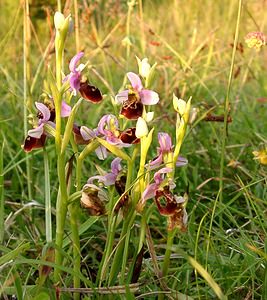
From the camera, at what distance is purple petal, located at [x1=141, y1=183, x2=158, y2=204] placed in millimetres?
1034

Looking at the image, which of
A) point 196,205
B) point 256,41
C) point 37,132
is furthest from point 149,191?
point 256,41

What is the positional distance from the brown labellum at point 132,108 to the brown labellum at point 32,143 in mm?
158

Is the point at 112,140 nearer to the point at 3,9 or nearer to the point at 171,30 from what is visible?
the point at 171,30

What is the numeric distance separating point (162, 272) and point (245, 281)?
17 centimetres

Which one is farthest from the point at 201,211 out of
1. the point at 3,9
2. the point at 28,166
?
the point at 3,9

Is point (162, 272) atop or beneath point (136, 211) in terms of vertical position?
beneath

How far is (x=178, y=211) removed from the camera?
103 cm

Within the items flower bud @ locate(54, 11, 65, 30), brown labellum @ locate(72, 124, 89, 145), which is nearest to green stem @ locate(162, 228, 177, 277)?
brown labellum @ locate(72, 124, 89, 145)

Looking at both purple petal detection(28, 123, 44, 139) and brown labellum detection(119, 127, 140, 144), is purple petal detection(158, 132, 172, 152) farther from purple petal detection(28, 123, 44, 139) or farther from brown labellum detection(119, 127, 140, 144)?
purple petal detection(28, 123, 44, 139)

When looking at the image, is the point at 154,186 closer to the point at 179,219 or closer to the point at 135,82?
the point at 179,219

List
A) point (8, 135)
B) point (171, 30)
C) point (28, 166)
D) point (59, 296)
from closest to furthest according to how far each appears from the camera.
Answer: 1. point (59, 296)
2. point (28, 166)
3. point (8, 135)
4. point (171, 30)

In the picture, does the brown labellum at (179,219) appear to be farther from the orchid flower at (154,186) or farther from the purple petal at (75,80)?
the purple petal at (75,80)

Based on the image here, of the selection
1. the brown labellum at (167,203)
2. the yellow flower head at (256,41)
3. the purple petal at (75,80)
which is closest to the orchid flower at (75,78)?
the purple petal at (75,80)

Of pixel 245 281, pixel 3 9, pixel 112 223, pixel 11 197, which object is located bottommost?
pixel 3 9
